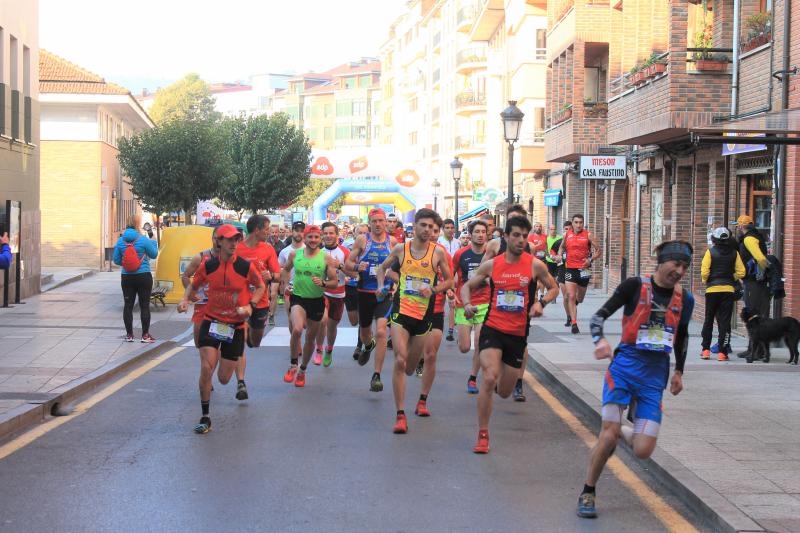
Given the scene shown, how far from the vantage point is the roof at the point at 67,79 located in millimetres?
41031

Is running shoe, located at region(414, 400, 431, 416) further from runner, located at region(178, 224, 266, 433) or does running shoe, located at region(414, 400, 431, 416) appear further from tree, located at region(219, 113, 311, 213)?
tree, located at region(219, 113, 311, 213)

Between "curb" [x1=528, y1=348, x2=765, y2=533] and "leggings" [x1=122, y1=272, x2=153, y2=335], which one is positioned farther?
"leggings" [x1=122, y1=272, x2=153, y2=335]

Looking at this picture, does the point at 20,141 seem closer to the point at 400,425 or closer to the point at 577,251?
the point at 577,251

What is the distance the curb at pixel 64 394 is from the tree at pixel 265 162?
5229 cm

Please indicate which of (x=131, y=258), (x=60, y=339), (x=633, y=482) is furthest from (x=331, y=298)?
(x=633, y=482)

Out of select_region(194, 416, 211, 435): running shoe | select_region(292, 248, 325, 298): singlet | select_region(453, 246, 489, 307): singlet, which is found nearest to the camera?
select_region(194, 416, 211, 435): running shoe

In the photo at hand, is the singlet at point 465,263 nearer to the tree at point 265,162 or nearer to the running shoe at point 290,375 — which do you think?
the running shoe at point 290,375

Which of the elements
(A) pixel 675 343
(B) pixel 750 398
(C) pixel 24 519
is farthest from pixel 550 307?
(C) pixel 24 519

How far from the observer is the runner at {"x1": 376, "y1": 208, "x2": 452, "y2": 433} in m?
9.92

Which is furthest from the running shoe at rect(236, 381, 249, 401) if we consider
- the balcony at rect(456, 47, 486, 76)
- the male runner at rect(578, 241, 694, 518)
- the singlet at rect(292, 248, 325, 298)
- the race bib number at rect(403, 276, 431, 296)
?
the balcony at rect(456, 47, 486, 76)

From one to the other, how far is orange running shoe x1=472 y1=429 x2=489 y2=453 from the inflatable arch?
134 ft

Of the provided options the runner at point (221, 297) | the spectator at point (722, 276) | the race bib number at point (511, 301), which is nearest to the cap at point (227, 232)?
the runner at point (221, 297)

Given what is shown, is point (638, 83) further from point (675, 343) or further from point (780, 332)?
point (675, 343)

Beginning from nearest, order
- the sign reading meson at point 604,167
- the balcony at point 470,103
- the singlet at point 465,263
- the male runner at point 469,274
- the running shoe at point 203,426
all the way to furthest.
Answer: the running shoe at point 203,426, the male runner at point 469,274, the singlet at point 465,263, the sign reading meson at point 604,167, the balcony at point 470,103
